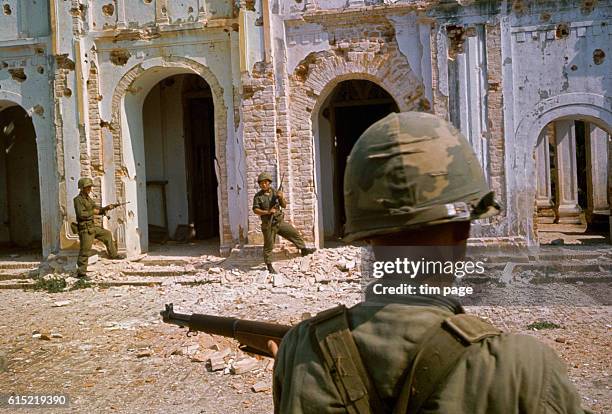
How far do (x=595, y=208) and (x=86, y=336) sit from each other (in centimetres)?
1221

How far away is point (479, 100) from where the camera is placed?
10.2 meters

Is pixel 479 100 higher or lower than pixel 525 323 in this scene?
higher

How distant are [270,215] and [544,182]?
10990 millimetres

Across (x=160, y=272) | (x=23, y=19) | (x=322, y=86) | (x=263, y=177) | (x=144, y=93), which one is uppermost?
(x=23, y=19)

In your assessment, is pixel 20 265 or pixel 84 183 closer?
pixel 84 183

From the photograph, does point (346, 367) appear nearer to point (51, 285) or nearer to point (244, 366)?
point (244, 366)

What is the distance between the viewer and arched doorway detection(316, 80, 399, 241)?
1292cm

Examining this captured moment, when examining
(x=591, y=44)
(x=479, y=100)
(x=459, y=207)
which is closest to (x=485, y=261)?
(x=479, y=100)

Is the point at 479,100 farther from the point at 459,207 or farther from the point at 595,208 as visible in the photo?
the point at 459,207

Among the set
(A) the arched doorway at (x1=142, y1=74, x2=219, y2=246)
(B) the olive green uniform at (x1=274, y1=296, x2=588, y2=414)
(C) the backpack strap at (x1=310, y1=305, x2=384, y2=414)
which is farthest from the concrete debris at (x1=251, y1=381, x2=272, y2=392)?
(A) the arched doorway at (x1=142, y1=74, x2=219, y2=246)

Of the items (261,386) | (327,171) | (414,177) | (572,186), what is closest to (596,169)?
(572,186)

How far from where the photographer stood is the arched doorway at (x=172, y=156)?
1355cm

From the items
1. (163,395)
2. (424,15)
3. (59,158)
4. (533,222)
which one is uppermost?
(424,15)

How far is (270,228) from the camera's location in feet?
32.9
